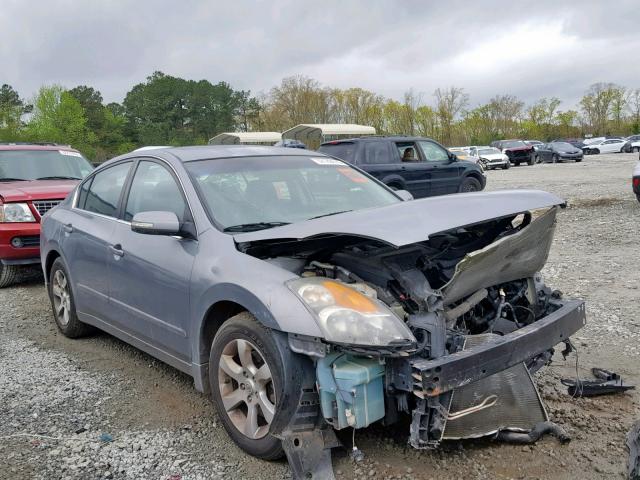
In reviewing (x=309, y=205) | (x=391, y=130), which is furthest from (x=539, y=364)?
(x=391, y=130)

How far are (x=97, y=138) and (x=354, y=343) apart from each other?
2280 inches

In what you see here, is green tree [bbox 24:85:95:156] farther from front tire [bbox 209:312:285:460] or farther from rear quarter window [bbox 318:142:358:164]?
front tire [bbox 209:312:285:460]

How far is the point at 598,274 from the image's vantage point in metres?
6.50

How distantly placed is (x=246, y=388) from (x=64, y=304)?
2.80 metres

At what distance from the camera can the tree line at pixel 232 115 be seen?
2138 inches

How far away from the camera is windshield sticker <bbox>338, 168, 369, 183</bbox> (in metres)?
4.39

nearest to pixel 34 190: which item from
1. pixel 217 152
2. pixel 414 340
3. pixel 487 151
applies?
pixel 217 152

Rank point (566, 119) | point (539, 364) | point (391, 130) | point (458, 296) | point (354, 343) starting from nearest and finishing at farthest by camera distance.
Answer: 1. point (354, 343)
2. point (458, 296)
3. point (539, 364)
4. point (391, 130)
5. point (566, 119)

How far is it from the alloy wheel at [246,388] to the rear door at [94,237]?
1555 millimetres

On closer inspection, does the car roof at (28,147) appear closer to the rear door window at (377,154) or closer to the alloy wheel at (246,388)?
the rear door window at (377,154)

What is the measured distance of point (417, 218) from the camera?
113 inches

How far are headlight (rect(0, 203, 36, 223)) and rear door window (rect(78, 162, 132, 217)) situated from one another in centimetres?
256

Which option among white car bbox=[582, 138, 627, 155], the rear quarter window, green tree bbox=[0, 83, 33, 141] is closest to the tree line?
green tree bbox=[0, 83, 33, 141]

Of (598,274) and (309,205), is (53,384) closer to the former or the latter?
(309,205)
